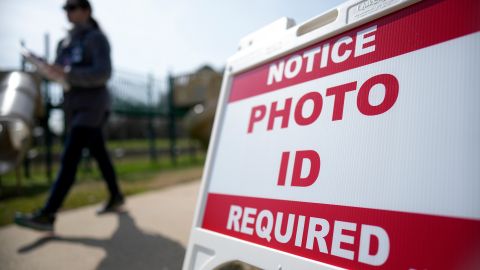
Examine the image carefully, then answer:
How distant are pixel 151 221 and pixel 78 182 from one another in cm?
245

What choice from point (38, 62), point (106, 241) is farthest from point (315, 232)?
point (38, 62)

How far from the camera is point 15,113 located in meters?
3.49

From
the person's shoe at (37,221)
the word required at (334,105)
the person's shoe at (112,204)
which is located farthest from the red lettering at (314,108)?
the person's shoe at (112,204)

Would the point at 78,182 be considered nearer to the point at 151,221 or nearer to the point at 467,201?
the point at 151,221

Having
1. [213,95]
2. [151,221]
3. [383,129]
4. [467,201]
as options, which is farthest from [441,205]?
[213,95]

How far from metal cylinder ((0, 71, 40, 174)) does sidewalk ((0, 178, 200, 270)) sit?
1.45 meters

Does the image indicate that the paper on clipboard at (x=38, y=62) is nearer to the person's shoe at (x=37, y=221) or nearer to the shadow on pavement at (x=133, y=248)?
the person's shoe at (x=37, y=221)

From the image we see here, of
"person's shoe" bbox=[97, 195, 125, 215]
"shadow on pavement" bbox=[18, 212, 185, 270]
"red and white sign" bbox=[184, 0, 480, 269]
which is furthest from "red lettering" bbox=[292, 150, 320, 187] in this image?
"person's shoe" bbox=[97, 195, 125, 215]

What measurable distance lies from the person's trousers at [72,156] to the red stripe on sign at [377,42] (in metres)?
1.52

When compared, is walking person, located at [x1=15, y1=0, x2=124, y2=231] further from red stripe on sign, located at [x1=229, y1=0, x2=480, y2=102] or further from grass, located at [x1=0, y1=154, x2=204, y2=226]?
red stripe on sign, located at [x1=229, y1=0, x2=480, y2=102]

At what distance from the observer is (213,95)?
24.3 ft

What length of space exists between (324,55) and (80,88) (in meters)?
1.90

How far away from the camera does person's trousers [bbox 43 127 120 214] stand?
214 centimetres

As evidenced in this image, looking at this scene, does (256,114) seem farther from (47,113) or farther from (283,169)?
(47,113)
